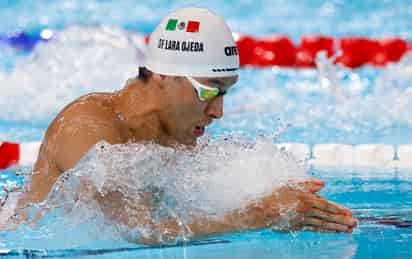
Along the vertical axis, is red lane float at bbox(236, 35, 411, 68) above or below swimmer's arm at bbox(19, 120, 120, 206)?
above

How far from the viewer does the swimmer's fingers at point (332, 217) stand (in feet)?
8.30

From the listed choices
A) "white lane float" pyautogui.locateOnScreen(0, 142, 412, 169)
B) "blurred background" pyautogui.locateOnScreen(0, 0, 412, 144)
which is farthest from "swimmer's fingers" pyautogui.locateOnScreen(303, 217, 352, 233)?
"white lane float" pyautogui.locateOnScreen(0, 142, 412, 169)

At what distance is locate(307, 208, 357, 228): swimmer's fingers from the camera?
2.53 metres

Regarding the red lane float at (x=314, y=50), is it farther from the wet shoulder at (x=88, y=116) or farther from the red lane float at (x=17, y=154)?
the wet shoulder at (x=88, y=116)

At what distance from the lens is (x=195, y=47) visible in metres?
2.74

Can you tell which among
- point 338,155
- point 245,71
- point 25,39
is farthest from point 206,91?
point 25,39

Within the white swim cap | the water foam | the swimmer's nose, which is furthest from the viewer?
the white swim cap

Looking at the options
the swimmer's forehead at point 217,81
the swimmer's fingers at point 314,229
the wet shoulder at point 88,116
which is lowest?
the swimmer's fingers at point 314,229

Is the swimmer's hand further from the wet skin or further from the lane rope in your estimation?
the lane rope

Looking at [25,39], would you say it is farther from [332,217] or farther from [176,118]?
[332,217]

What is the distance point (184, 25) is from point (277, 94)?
14.2ft

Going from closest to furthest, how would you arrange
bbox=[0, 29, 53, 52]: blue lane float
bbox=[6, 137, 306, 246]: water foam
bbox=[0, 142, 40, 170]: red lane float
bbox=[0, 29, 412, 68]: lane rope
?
bbox=[6, 137, 306, 246]: water foam, bbox=[0, 142, 40, 170]: red lane float, bbox=[0, 29, 412, 68]: lane rope, bbox=[0, 29, 53, 52]: blue lane float

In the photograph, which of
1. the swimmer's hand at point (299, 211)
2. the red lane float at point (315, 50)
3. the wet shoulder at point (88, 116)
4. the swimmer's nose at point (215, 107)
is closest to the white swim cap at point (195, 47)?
the swimmer's nose at point (215, 107)

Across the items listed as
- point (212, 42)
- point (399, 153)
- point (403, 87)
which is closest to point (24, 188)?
point (212, 42)
